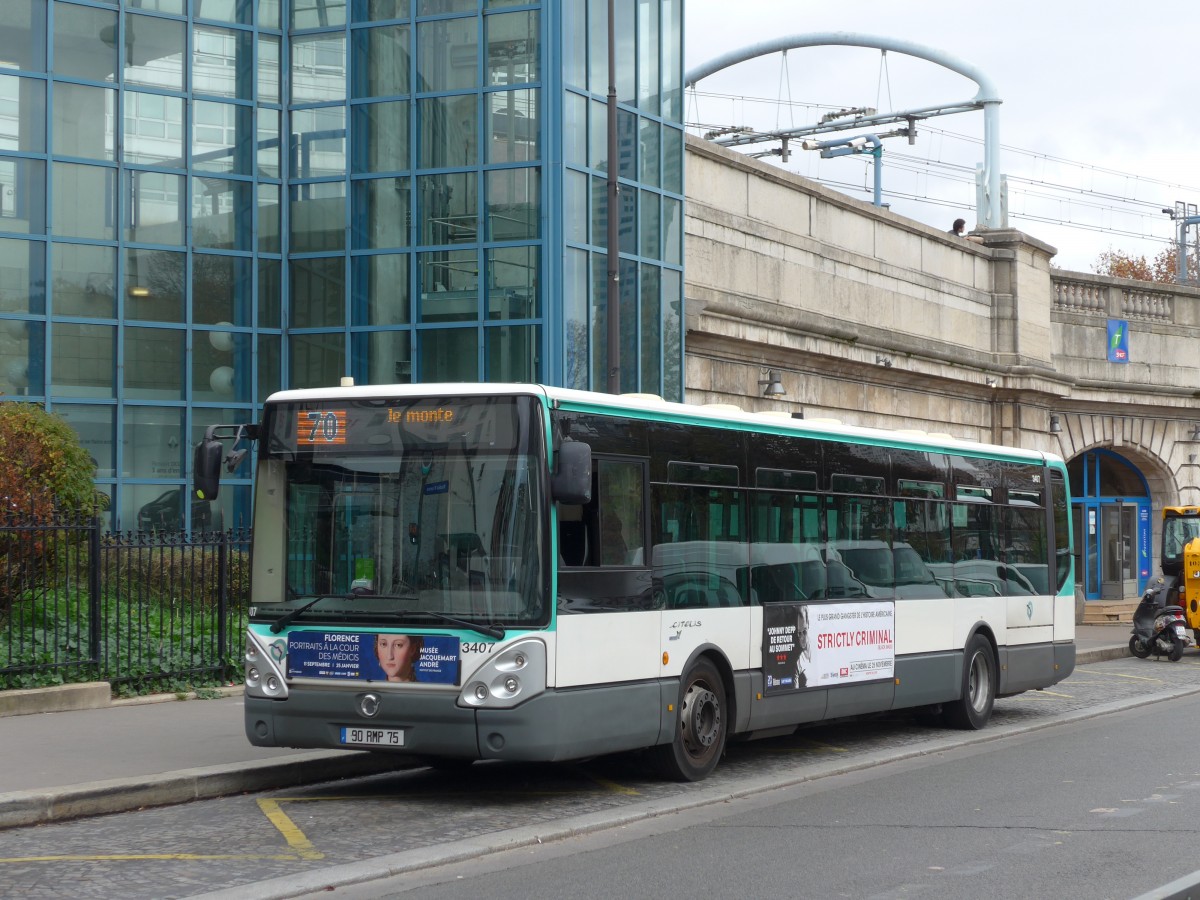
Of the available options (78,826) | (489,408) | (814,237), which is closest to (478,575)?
(489,408)

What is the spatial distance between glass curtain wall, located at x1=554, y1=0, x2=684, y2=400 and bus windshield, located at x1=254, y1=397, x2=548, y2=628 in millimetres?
12115

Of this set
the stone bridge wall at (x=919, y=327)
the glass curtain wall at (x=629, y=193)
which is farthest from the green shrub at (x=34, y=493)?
the stone bridge wall at (x=919, y=327)

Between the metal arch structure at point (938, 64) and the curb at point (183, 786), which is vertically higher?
the metal arch structure at point (938, 64)

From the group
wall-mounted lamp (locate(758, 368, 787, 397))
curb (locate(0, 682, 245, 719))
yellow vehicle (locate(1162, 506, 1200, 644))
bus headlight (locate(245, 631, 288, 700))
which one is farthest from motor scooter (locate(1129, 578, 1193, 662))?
bus headlight (locate(245, 631, 288, 700))

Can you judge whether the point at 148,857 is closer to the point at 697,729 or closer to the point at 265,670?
the point at 265,670

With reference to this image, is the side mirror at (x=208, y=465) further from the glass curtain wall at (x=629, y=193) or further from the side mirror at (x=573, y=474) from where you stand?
the glass curtain wall at (x=629, y=193)

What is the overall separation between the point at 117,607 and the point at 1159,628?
16406 mm

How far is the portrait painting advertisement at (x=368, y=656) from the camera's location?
969 cm

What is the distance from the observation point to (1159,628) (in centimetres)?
2453

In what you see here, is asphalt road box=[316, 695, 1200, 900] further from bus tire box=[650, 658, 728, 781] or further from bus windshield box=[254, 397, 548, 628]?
bus windshield box=[254, 397, 548, 628]

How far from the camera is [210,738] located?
1239 centimetres

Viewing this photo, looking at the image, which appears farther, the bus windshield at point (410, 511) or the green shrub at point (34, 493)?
the green shrub at point (34, 493)

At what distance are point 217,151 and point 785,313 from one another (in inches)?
366

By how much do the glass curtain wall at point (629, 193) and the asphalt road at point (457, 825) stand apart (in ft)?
33.7
